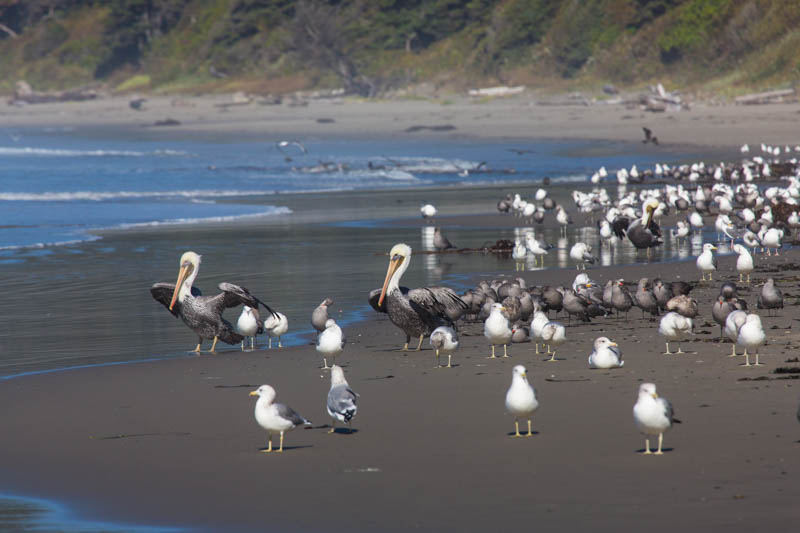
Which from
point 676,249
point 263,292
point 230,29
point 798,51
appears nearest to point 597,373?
point 263,292

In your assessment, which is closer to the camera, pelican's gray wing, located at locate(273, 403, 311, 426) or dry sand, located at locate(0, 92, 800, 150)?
pelican's gray wing, located at locate(273, 403, 311, 426)

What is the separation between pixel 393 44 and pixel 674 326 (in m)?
86.5

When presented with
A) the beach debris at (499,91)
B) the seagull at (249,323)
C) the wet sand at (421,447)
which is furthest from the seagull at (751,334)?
the beach debris at (499,91)

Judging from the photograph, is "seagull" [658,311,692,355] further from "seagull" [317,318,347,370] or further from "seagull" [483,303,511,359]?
"seagull" [317,318,347,370]

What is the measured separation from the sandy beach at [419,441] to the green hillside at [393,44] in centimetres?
5537

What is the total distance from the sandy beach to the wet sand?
→ 0.02m

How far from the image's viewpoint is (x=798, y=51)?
65375 mm

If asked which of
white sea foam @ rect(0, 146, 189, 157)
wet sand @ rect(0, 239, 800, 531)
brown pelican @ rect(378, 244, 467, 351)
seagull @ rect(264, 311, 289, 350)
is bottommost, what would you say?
wet sand @ rect(0, 239, 800, 531)

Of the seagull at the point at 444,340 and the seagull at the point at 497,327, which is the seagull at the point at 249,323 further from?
the seagull at the point at 497,327

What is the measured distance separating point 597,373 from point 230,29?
9945 cm

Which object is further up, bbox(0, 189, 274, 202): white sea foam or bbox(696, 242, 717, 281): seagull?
bbox(0, 189, 274, 202): white sea foam

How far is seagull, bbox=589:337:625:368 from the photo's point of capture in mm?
11164

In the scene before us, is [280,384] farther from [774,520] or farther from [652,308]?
[774,520]

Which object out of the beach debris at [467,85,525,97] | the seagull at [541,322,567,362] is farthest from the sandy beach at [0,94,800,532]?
the beach debris at [467,85,525,97]
